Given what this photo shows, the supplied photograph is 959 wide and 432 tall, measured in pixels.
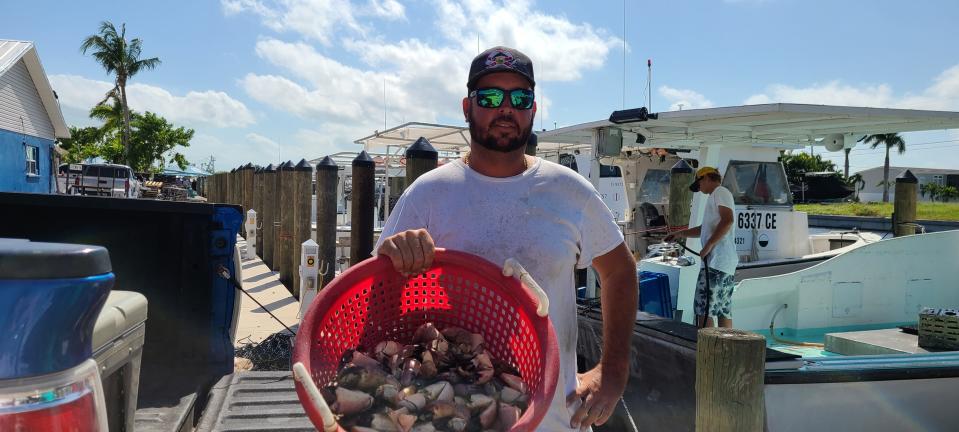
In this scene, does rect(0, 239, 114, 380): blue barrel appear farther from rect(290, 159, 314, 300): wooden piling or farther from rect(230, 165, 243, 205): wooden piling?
rect(230, 165, 243, 205): wooden piling

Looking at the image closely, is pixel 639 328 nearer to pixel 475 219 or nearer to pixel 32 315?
pixel 475 219

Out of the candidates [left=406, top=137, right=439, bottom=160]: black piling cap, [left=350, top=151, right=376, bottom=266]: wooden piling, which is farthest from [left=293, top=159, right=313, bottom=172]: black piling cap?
[left=406, top=137, right=439, bottom=160]: black piling cap

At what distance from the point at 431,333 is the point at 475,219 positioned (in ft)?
1.25

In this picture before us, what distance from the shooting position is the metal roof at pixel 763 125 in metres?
5.75

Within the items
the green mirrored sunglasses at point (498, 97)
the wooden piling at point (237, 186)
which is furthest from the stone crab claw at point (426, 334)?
the wooden piling at point (237, 186)

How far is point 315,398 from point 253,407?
254cm

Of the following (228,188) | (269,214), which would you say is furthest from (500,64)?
(228,188)

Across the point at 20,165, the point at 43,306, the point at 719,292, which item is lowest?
the point at 719,292

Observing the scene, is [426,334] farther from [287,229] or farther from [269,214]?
[269,214]

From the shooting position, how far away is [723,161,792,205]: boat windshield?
26.6 feet

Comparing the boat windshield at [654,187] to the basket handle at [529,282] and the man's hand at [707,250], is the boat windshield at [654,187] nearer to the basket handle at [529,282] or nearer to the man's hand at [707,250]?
the man's hand at [707,250]

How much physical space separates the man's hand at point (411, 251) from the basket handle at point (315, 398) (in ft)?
1.29

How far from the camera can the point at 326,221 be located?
7703mm

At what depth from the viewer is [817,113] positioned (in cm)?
563
